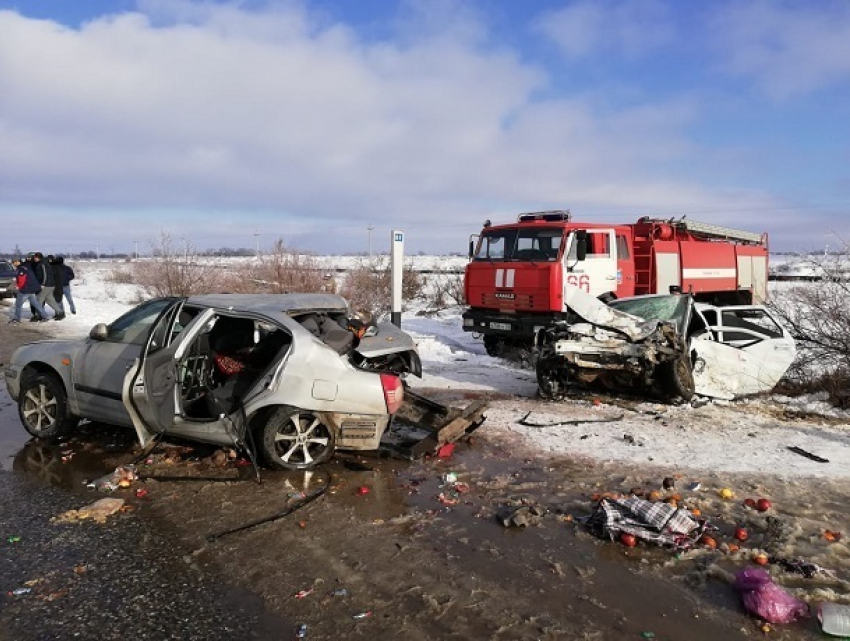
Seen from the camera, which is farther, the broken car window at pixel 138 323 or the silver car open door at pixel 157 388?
the broken car window at pixel 138 323

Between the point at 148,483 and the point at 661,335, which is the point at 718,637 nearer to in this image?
the point at 148,483

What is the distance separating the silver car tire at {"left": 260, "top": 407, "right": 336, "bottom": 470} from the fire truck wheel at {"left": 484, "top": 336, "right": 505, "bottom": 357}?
7896 millimetres

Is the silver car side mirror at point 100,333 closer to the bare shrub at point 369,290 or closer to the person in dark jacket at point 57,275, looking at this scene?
the bare shrub at point 369,290

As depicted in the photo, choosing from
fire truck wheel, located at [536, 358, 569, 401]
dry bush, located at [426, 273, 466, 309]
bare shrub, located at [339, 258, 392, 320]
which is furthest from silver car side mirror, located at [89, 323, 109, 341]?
dry bush, located at [426, 273, 466, 309]

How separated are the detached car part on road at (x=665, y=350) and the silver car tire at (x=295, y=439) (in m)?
3.89

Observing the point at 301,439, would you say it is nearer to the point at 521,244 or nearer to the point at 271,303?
the point at 271,303

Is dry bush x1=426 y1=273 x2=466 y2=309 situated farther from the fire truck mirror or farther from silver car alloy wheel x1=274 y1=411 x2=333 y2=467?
silver car alloy wheel x1=274 y1=411 x2=333 y2=467

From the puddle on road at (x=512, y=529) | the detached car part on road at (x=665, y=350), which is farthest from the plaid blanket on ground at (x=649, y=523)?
the detached car part on road at (x=665, y=350)

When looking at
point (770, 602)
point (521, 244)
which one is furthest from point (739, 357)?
point (770, 602)

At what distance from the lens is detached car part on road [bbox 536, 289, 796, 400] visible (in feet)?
26.9

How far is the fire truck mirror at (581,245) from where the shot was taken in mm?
11758

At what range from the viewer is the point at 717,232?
16141 millimetres

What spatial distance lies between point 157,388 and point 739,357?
761 cm

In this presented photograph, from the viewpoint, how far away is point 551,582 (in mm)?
3801
